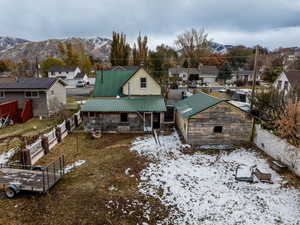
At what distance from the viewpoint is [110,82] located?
21.2 m

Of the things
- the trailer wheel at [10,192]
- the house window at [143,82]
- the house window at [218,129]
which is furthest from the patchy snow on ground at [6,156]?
the house window at [218,129]

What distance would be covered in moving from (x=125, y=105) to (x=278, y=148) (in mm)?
11761

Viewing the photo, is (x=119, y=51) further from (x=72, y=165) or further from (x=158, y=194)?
(x=158, y=194)

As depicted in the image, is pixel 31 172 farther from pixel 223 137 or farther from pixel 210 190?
pixel 223 137

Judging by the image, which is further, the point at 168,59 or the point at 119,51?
the point at 168,59

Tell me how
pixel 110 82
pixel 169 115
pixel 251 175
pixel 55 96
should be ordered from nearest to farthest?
pixel 251 175 → pixel 169 115 → pixel 110 82 → pixel 55 96

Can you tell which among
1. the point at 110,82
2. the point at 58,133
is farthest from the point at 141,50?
the point at 58,133

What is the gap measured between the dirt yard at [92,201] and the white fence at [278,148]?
7.55 m

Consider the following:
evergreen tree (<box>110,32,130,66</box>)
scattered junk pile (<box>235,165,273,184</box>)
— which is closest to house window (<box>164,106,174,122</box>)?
scattered junk pile (<box>235,165,273,184</box>)

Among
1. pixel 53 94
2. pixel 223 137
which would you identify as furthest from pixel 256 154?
pixel 53 94

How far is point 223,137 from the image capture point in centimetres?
1332

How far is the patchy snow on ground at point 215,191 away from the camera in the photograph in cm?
690

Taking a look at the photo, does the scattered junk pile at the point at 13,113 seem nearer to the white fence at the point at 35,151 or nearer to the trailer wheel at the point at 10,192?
the white fence at the point at 35,151

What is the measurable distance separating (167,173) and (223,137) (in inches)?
230
